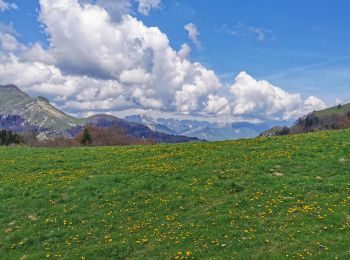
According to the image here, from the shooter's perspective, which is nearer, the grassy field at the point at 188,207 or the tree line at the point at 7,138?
the grassy field at the point at 188,207

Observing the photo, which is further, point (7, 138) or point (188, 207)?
point (7, 138)

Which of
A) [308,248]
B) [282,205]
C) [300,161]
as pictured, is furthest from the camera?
[300,161]

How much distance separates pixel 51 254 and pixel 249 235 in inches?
367

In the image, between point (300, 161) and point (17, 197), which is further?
point (300, 161)

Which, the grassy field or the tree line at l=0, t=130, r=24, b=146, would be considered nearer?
the grassy field

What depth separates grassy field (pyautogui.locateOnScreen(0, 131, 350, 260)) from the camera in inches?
690

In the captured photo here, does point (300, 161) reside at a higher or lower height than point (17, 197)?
higher

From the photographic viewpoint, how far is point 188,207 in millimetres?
22562

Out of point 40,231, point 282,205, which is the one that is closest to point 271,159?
point 282,205

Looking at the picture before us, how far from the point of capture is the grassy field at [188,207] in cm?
1753

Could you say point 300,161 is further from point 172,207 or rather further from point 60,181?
point 60,181

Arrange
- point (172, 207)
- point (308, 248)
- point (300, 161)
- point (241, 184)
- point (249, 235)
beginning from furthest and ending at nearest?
point (300, 161), point (241, 184), point (172, 207), point (249, 235), point (308, 248)

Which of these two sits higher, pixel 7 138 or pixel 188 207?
pixel 7 138

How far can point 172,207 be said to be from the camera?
74.8 ft
